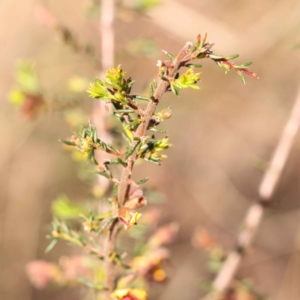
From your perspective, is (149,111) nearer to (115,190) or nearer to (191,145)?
(115,190)

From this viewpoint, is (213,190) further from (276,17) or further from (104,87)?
(104,87)

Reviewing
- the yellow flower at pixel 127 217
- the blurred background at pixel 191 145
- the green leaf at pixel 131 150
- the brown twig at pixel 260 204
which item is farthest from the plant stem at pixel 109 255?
the blurred background at pixel 191 145

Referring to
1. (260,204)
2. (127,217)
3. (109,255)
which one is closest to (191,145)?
(260,204)

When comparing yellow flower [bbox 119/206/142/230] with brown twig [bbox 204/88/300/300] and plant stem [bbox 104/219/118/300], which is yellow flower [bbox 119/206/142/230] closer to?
plant stem [bbox 104/219/118/300]

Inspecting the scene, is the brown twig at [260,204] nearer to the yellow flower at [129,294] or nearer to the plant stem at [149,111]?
the yellow flower at [129,294]

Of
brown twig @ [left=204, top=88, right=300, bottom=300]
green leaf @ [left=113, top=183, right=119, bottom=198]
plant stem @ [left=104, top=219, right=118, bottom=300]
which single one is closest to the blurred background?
brown twig @ [left=204, top=88, right=300, bottom=300]

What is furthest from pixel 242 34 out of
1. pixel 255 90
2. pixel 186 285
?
pixel 186 285
